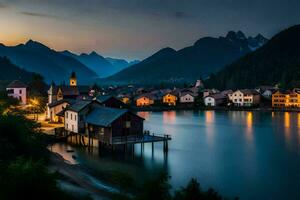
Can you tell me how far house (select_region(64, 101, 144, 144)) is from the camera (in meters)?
35.7

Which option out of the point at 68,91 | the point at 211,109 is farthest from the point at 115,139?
the point at 211,109

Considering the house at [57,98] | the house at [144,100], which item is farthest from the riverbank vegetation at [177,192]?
the house at [144,100]

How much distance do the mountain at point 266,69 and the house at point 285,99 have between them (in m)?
18.5

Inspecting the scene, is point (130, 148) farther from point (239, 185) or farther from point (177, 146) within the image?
point (239, 185)

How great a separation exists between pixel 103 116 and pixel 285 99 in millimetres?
71116

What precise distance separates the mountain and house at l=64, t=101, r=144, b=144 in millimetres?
88031

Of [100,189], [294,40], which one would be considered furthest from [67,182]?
[294,40]

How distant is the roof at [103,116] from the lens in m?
35.9

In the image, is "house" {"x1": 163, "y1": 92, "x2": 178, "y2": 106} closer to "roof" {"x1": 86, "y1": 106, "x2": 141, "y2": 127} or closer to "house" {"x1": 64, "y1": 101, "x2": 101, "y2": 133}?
"house" {"x1": 64, "y1": 101, "x2": 101, "y2": 133}

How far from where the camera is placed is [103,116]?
1487 inches

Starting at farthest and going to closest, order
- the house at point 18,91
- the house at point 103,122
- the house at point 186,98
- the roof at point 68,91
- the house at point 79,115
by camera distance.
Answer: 1. the house at point 186,98
2. the house at point 18,91
3. the roof at point 68,91
4. the house at point 79,115
5. the house at point 103,122

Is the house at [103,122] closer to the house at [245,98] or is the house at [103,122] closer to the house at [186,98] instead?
the house at [186,98]

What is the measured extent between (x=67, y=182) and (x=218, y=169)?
12.5 metres

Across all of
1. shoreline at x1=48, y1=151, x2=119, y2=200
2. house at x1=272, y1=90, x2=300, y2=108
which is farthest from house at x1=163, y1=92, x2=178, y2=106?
shoreline at x1=48, y1=151, x2=119, y2=200
